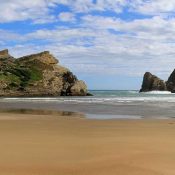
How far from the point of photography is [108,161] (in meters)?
7.83

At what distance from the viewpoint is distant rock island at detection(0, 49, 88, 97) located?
321 ft

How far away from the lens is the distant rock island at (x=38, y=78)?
9781 centimetres

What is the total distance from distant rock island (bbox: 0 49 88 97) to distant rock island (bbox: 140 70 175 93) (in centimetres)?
6209

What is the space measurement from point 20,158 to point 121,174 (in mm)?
2355

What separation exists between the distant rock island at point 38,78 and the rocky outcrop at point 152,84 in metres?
61.7

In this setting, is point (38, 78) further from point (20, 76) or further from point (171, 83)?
point (171, 83)

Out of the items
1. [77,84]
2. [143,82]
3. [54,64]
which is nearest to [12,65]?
[54,64]

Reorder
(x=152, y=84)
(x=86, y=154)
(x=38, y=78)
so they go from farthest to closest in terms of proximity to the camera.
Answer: (x=152, y=84), (x=38, y=78), (x=86, y=154)

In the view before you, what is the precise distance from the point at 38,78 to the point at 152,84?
240ft

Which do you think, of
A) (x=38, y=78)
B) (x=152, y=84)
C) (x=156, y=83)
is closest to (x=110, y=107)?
(x=38, y=78)

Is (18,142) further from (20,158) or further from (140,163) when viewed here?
(140,163)

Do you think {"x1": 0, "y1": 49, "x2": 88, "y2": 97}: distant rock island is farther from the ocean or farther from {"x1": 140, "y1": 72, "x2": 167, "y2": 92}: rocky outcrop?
{"x1": 140, "y1": 72, "x2": 167, "y2": 92}: rocky outcrop

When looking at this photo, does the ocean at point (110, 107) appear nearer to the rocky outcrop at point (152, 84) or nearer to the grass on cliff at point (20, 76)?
the grass on cliff at point (20, 76)

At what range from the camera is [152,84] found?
6496 inches
